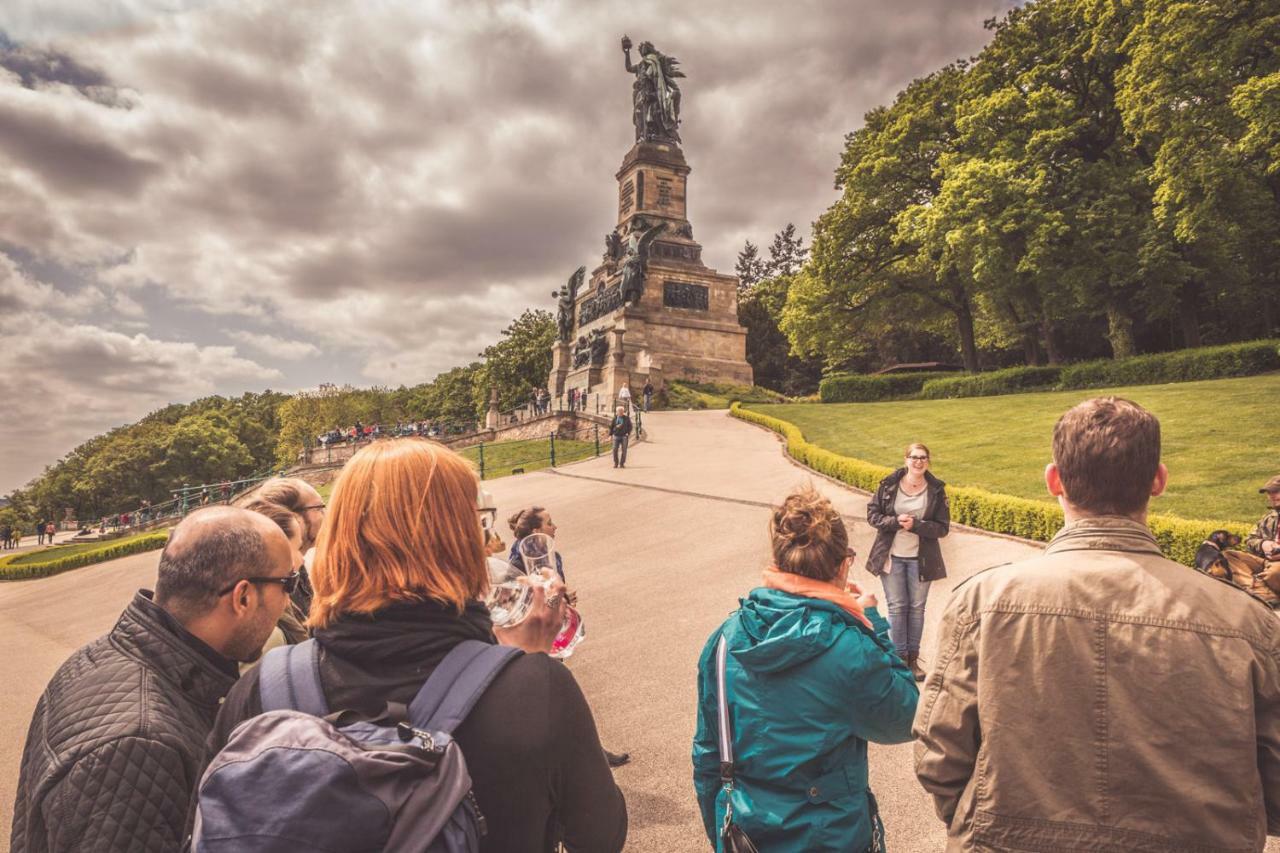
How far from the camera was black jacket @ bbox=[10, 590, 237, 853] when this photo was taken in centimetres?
182

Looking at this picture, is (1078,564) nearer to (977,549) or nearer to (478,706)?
(478,706)

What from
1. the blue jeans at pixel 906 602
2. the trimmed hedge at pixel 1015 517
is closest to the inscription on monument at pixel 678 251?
the trimmed hedge at pixel 1015 517

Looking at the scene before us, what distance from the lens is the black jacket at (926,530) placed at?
596cm

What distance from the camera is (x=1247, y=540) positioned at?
742 cm

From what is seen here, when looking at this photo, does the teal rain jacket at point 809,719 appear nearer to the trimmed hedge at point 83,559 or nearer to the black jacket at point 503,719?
the black jacket at point 503,719

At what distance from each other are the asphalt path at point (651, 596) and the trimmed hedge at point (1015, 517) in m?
0.28

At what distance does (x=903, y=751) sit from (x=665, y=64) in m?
40.5

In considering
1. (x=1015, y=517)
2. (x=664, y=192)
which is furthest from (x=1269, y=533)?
(x=664, y=192)

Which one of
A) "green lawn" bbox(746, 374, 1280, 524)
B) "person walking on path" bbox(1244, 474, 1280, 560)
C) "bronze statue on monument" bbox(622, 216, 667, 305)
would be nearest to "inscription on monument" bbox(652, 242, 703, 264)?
"bronze statue on monument" bbox(622, 216, 667, 305)

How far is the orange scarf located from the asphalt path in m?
2.13

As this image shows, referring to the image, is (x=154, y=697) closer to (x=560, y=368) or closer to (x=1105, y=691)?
(x=1105, y=691)

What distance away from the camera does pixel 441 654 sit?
5.29 feet

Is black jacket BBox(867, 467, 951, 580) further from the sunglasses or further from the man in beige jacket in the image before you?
the sunglasses

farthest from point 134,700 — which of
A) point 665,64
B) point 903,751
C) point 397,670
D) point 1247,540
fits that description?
point 665,64
